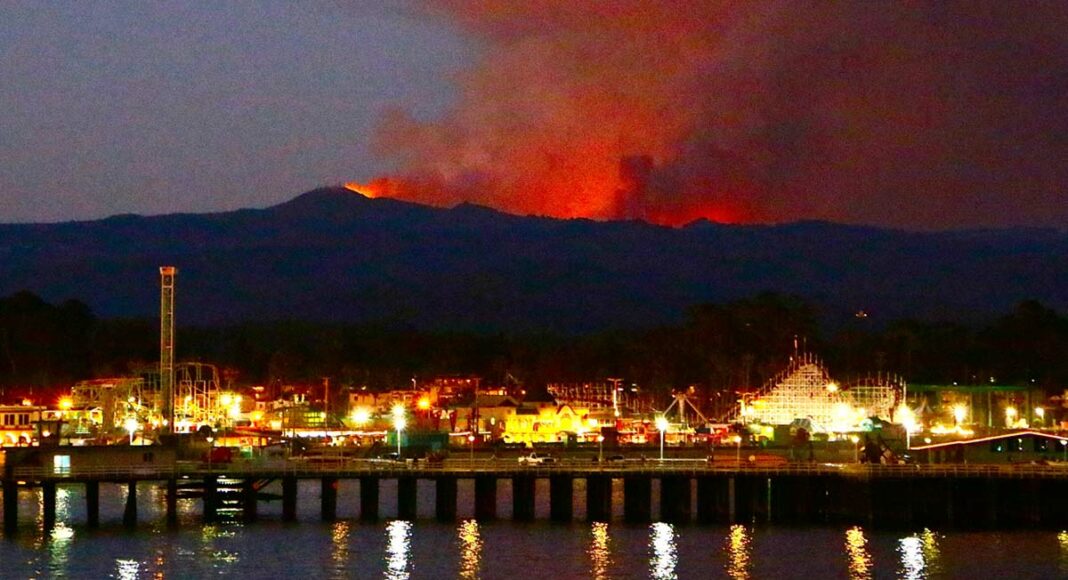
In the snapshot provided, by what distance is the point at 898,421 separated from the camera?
123500mm

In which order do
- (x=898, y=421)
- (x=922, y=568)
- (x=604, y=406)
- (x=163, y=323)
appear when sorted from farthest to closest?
(x=604, y=406) < (x=898, y=421) < (x=163, y=323) < (x=922, y=568)

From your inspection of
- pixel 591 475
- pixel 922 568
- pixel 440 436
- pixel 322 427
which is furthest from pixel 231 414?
pixel 922 568

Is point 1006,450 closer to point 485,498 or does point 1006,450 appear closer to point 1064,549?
point 1064,549

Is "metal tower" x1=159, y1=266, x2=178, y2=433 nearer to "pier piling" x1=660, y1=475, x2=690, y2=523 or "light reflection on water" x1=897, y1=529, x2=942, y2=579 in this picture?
"pier piling" x1=660, y1=475, x2=690, y2=523

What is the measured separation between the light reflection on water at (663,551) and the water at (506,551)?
0.22 ft

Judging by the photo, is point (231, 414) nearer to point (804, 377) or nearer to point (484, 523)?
point (804, 377)

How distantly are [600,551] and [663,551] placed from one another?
7.73 feet

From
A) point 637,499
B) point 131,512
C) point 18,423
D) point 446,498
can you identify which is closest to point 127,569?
point 131,512

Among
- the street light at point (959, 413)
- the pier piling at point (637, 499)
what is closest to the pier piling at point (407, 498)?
the pier piling at point (637, 499)

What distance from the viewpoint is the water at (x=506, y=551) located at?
2670 inches

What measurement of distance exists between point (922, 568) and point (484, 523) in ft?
68.6

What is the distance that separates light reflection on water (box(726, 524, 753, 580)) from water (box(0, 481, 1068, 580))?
0.04 meters

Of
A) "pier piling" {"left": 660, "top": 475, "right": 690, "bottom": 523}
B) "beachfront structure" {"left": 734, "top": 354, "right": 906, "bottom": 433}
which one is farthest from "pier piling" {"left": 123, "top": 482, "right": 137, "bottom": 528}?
"beachfront structure" {"left": 734, "top": 354, "right": 906, "bottom": 433}

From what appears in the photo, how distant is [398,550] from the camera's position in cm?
7362
